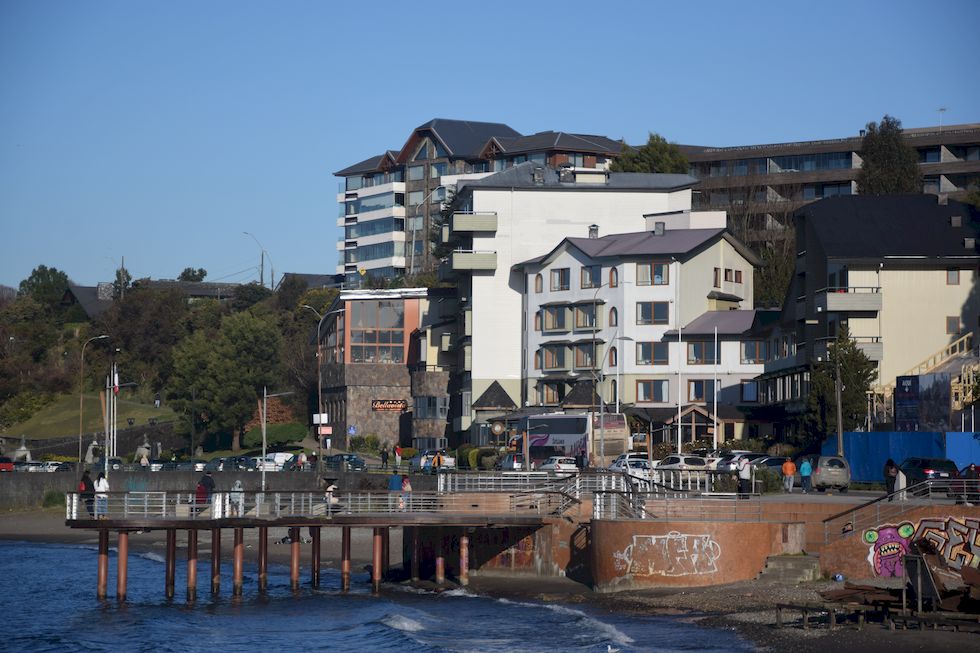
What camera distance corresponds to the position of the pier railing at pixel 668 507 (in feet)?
137

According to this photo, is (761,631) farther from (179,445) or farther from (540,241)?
(179,445)

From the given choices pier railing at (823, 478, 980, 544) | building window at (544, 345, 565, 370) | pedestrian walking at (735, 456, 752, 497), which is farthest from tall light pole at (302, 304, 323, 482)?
pier railing at (823, 478, 980, 544)

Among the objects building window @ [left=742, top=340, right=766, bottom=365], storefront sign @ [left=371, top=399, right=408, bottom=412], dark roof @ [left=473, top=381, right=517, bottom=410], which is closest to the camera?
building window @ [left=742, top=340, right=766, bottom=365]

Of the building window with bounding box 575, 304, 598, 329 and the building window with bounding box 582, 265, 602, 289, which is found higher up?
the building window with bounding box 582, 265, 602, 289

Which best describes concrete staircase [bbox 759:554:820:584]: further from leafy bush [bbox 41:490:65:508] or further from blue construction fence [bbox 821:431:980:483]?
leafy bush [bbox 41:490:65:508]

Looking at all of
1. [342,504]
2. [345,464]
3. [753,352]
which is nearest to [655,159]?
[753,352]

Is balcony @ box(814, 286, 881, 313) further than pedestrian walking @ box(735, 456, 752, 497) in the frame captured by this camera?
Yes

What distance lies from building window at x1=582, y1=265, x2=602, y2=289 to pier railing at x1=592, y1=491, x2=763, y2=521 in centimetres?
5779

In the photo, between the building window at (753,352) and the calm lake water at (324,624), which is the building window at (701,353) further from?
the calm lake water at (324,624)

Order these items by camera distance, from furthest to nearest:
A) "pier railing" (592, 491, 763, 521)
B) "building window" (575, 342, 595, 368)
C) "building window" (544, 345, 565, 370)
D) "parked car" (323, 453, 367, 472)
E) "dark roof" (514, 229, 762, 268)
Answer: "building window" (544, 345, 565, 370)
"building window" (575, 342, 595, 368)
"dark roof" (514, 229, 762, 268)
"parked car" (323, 453, 367, 472)
"pier railing" (592, 491, 763, 521)

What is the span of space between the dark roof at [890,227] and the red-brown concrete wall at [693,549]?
43491mm

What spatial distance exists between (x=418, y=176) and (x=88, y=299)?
136ft

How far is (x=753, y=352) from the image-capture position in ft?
314

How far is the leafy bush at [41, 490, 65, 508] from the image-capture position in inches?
3506
